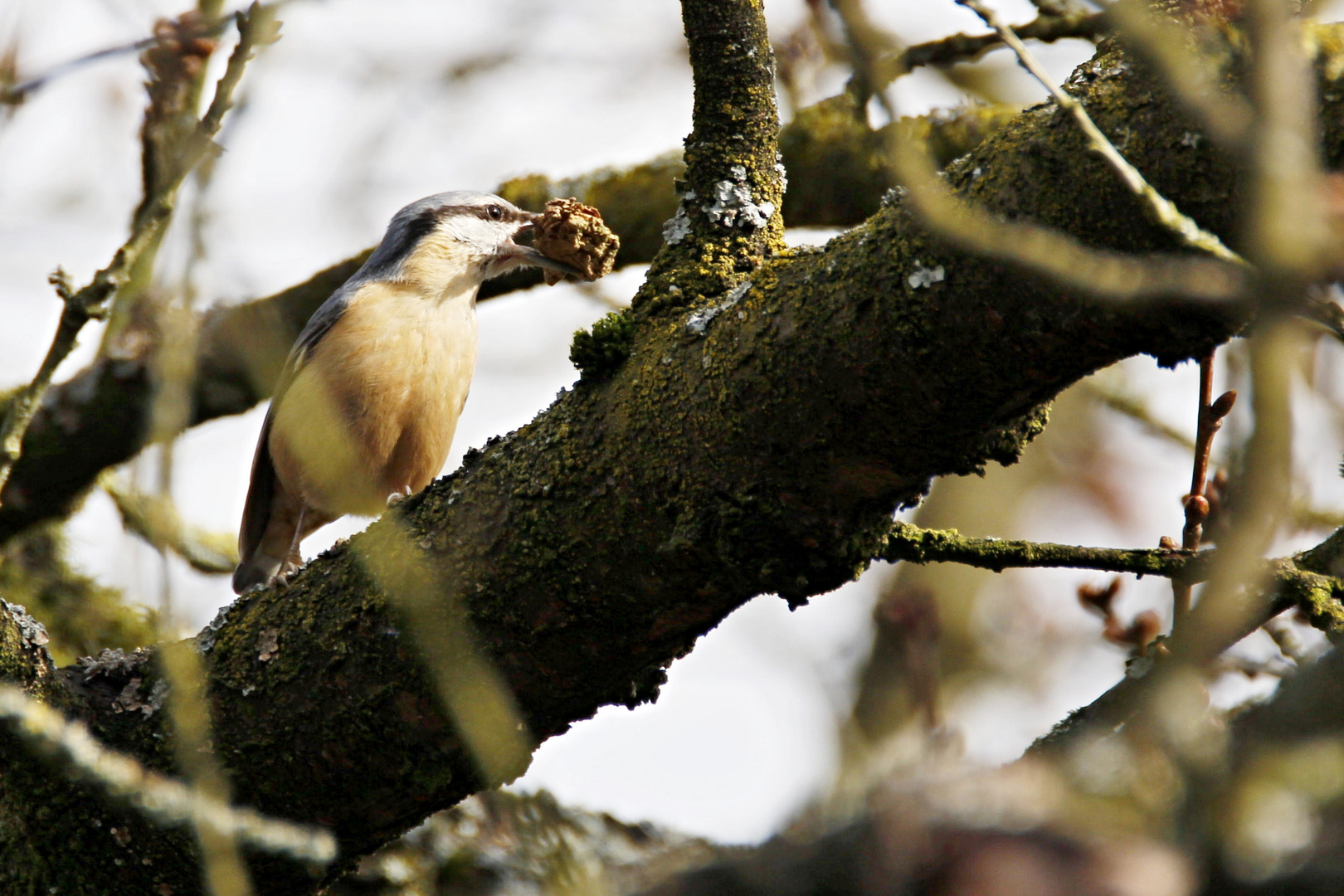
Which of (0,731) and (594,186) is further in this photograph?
(594,186)

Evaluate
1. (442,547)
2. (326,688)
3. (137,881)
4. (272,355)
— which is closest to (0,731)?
(137,881)

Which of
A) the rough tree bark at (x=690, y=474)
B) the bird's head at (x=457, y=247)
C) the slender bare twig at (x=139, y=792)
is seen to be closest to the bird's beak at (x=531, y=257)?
the bird's head at (x=457, y=247)

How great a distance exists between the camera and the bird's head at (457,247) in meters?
4.59

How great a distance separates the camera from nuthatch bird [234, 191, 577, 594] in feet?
14.0

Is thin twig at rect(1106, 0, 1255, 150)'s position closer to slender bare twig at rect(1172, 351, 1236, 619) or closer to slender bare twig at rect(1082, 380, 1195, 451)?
slender bare twig at rect(1172, 351, 1236, 619)

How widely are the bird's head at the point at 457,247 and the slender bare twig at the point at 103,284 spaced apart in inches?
80.2

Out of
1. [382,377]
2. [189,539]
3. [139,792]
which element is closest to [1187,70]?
[139,792]

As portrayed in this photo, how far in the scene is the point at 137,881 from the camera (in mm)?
2490

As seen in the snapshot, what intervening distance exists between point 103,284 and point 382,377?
1.82 meters

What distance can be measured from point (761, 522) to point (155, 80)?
5.72ft

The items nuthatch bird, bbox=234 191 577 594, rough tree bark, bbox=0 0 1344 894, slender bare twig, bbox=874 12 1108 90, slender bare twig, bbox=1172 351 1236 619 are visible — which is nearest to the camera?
rough tree bark, bbox=0 0 1344 894

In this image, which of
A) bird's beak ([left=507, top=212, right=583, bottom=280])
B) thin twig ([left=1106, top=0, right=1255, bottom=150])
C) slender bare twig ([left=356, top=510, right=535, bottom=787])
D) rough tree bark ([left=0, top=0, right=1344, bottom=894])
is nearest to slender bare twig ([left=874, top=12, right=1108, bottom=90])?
bird's beak ([left=507, top=212, right=583, bottom=280])

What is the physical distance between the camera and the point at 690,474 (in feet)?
6.81

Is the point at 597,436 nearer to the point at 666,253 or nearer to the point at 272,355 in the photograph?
the point at 666,253
